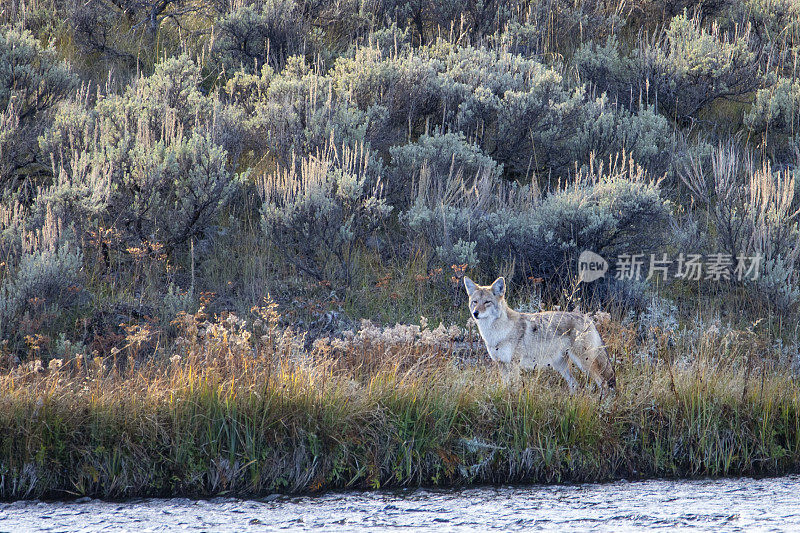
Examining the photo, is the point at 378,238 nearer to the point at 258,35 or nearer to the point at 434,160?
the point at 434,160

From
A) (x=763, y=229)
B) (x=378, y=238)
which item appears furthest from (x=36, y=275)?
(x=763, y=229)

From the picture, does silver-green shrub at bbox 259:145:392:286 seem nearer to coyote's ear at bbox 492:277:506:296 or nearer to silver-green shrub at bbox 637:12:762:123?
coyote's ear at bbox 492:277:506:296

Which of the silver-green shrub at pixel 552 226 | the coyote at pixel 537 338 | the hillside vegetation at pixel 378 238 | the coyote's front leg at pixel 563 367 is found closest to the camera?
the hillside vegetation at pixel 378 238

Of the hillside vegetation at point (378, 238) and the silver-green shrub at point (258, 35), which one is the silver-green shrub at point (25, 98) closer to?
the hillside vegetation at point (378, 238)

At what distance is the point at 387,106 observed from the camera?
11.3 m

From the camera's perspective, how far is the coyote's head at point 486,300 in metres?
6.89

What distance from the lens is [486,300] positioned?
7.03 m

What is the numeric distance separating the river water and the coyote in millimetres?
1252

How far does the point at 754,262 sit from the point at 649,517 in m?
4.70

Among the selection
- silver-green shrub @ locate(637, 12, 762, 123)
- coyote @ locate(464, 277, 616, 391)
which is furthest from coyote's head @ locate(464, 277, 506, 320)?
silver-green shrub @ locate(637, 12, 762, 123)

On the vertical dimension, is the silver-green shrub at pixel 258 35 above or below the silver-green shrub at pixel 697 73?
above

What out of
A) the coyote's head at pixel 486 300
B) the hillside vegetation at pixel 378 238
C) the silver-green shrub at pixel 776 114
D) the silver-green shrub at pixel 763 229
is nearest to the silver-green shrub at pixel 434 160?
the hillside vegetation at pixel 378 238

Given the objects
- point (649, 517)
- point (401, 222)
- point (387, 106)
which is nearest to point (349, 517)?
point (649, 517)

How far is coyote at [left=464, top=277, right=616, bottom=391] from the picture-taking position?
22.5 feet
